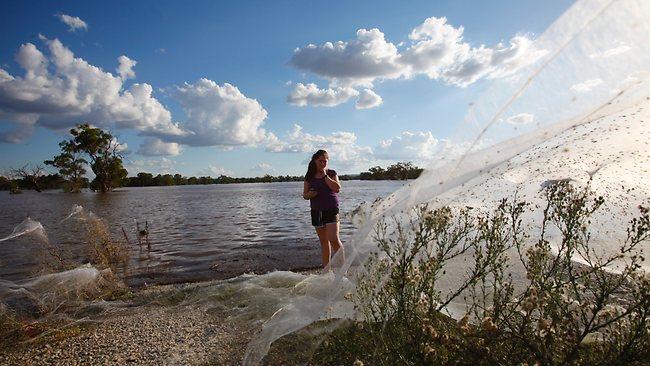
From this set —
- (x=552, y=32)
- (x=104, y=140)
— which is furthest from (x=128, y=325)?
(x=104, y=140)

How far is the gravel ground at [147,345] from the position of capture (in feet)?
13.6

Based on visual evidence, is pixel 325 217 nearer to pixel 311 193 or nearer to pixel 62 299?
pixel 311 193

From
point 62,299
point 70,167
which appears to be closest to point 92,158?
point 70,167

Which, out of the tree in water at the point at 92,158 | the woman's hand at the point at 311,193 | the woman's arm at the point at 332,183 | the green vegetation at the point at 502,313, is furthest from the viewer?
the tree in water at the point at 92,158

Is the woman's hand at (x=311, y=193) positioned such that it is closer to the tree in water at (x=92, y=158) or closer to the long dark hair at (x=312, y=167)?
the long dark hair at (x=312, y=167)

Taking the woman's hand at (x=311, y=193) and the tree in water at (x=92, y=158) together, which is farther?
the tree in water at (x=92, y=158)

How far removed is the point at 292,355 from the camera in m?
3.98

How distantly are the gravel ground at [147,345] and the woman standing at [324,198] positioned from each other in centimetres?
233

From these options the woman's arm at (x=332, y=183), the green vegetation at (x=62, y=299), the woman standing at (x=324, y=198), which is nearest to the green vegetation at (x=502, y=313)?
the woman standing at (x=324, y=198)

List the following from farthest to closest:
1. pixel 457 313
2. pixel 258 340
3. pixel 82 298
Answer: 1. pixel 82 298
2. pixel 457 313
3. pixel 258 340

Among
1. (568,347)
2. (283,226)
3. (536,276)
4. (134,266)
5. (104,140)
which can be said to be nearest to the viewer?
(568,347)

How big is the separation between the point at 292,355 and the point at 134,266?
815 cm

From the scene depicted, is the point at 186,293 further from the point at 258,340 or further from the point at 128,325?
the point at 258,340

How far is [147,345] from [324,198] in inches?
137
